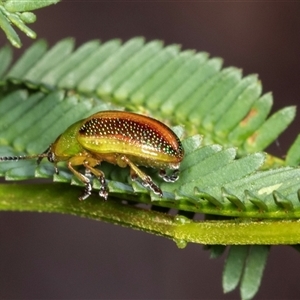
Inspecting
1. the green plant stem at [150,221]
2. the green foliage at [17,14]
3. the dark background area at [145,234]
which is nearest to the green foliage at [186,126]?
the green plant stem at [150,221]

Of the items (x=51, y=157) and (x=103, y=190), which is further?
(x=51, y=157)

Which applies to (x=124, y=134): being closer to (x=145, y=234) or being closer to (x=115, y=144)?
(x=115, y=144)

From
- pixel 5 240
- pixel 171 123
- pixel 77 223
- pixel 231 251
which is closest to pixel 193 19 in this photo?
pixel 77 223

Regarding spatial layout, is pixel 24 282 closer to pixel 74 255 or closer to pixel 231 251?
pixel 74 255

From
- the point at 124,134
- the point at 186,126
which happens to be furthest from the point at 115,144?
the point at 186,126

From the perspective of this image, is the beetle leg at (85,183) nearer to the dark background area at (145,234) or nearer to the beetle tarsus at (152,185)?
the beetle tarsus at (152,185)

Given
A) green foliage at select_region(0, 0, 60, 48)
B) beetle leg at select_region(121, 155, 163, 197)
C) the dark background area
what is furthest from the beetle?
the dark background area

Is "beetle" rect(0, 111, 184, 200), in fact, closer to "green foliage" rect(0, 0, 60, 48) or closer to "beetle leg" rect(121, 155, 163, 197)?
"beetle leg" rect(121, 155, 163, 197)
